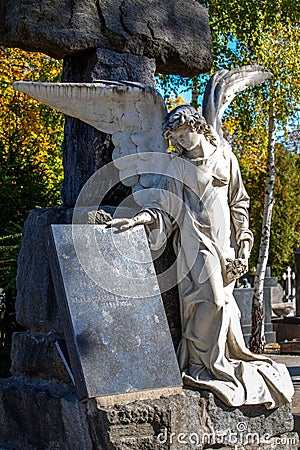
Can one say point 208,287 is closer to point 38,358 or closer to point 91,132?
point 38,358

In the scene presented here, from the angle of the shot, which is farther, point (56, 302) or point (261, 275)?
point (261, 275)

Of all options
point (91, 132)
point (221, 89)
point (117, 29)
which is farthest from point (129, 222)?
point (117, 29)

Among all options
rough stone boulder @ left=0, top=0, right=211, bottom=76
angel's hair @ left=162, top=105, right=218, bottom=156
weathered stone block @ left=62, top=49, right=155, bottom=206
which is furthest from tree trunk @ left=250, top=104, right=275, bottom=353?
angel's hair @ left=162, top=105, right=218, bottom=156

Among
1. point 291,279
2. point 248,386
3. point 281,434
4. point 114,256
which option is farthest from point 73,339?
point 291,279

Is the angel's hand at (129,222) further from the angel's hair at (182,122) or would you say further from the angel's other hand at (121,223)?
the angel's hair at (182,122)

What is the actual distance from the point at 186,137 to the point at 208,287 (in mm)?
965

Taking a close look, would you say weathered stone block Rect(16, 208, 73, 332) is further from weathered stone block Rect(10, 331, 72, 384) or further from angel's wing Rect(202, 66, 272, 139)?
angel's wing Rect(202, 66, 272, 139)

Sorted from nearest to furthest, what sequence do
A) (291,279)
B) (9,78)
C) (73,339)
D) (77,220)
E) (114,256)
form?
(73,339)
(114,256)
(77,220)
(9,78)
(291,279)

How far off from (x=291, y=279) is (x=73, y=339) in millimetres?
19357

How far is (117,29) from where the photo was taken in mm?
5008

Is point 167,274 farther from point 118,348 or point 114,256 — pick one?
point 118,348

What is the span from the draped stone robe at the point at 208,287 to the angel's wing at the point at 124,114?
0.23m

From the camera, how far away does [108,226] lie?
426cm

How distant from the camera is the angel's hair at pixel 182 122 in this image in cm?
449
